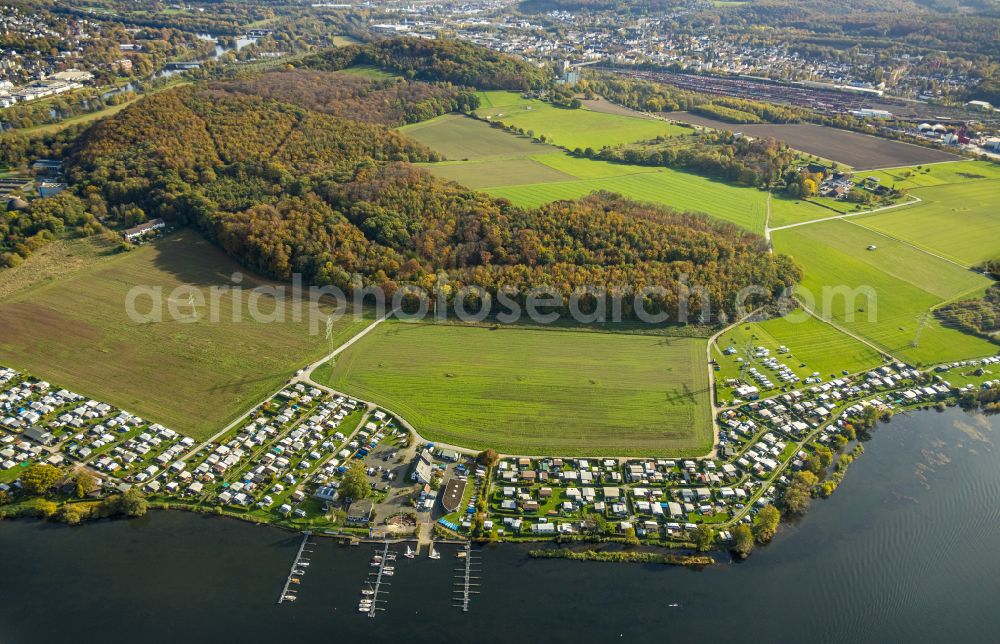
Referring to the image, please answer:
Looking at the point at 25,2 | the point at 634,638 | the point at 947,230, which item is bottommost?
the point at 634,638

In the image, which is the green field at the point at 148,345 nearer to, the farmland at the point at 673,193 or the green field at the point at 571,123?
the farmland at the point at 673,193

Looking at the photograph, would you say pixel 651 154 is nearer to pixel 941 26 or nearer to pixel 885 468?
pixel 885 468

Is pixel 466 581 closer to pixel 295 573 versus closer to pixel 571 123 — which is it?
pixel 295 573

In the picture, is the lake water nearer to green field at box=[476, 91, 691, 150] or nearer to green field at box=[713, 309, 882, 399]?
green field at box=[713, 309, 882, 399]

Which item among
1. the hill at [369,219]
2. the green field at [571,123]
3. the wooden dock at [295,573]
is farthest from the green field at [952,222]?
the wooden dock at [295,573]

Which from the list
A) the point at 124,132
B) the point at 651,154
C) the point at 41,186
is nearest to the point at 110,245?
the point at 41,186

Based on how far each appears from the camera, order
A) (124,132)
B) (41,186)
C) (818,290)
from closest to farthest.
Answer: (818,290), (41,186), (124,132)

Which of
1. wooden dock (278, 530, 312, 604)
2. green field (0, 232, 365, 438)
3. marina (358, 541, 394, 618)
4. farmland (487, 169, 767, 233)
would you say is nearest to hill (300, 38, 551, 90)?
farmland (487, 169, 767, 233)

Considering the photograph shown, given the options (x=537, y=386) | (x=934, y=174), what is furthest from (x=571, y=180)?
(x=934, y=174)
